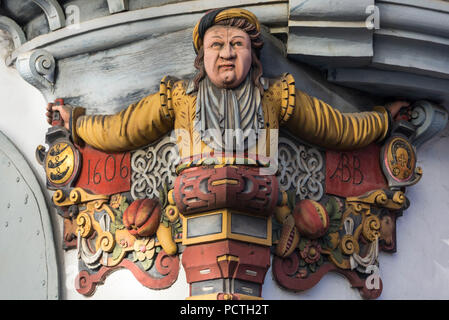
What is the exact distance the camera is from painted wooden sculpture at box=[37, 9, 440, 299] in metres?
4.30

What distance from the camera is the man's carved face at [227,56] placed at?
4.40 m

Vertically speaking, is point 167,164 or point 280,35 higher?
point 280,35

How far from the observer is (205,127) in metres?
4.38

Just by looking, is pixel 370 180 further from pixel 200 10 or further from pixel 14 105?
pixel 14 105

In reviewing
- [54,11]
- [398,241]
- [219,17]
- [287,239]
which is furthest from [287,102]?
[54,11]

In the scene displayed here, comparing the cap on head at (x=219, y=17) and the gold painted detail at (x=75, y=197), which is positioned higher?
the cap on head at (x=219, y=17)

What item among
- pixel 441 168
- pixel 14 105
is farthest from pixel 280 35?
pixel 14 105

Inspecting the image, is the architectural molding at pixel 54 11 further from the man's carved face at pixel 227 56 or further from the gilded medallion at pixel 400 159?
the gilded medallion at pixel 400 159

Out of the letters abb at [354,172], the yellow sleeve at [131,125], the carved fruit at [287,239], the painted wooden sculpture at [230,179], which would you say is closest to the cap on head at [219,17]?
the painted wooden sculpture at [230,179]

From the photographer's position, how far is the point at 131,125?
459 centimetres

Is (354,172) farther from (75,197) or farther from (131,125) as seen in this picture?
(75,197)

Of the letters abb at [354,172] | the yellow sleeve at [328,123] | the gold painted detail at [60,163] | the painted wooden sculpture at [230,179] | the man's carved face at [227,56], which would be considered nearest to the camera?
the painted wooden sculpture at [230,179]

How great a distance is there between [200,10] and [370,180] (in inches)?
38.2

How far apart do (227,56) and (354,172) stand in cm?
74
